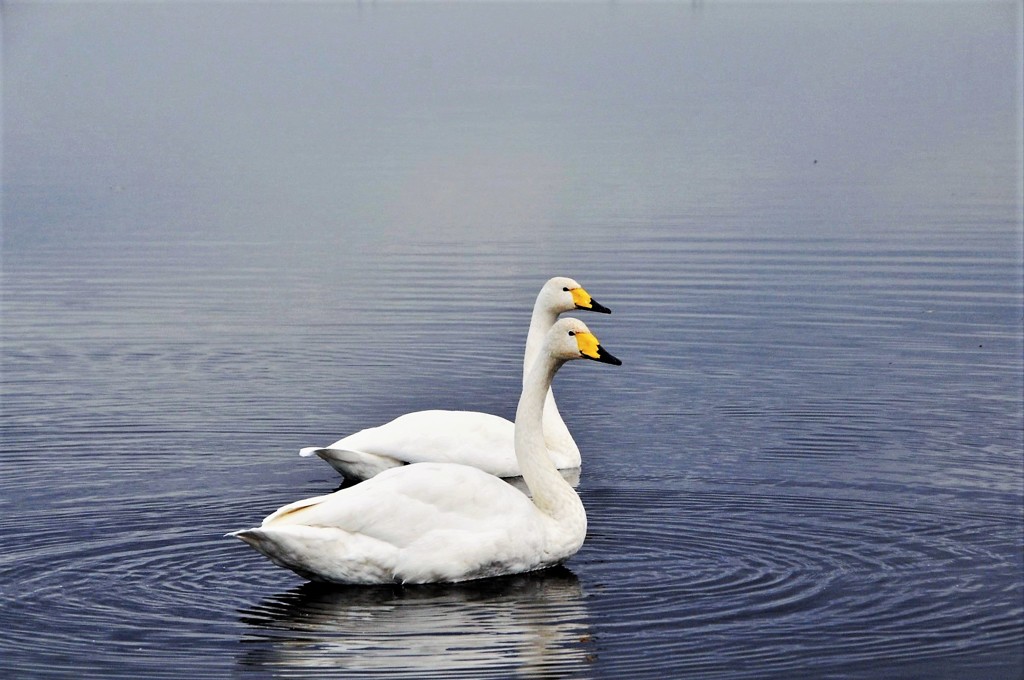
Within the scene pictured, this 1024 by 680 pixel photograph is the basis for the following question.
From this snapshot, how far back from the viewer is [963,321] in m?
18.1

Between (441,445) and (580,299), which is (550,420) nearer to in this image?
(441,445)

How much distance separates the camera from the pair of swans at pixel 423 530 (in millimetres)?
10109

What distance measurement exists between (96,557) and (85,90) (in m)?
43.5

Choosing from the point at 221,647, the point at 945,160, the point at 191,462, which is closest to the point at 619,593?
the point at 221,647

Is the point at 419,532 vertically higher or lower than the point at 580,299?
lower

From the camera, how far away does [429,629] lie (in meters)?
9.51

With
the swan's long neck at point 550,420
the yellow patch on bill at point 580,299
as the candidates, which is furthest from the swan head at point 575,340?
the yellow patch on bill at point 580,299

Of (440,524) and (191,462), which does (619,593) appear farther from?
(191,462)

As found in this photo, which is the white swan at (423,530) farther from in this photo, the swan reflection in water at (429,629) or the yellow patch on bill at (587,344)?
the yellow patch on bill at (587,344)

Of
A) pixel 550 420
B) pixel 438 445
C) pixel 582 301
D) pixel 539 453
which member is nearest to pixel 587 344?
pixel 539 453

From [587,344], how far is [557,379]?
17.5 ft

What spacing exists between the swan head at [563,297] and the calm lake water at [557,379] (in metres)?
0.95

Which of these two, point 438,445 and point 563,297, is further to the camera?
point 563,297

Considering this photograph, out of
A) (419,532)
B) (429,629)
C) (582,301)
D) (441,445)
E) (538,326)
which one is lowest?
(429,629)
